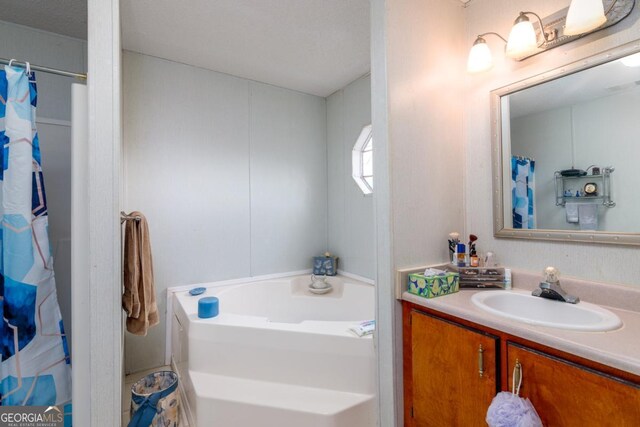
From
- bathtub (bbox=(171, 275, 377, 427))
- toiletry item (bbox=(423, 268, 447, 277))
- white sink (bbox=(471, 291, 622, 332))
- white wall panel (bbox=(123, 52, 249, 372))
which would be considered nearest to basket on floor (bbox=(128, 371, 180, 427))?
bathtub (bbox=(171, 275, 377, 427))

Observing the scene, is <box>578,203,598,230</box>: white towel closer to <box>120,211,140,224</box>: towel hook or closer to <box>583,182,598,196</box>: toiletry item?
<box>583,182,598,196</box>: toiletry item

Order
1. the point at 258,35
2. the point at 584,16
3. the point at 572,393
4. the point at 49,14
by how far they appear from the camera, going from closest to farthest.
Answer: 1. the point at 572,393
2. the point at 584,16
3. the point at 49,14
4. the point at 258,35

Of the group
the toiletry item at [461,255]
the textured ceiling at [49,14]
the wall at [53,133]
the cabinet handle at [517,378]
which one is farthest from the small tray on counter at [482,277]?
the textured ceiling at [49,14]

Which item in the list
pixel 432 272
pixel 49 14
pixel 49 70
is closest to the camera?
pixel 49 70

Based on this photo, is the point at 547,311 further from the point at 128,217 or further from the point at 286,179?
the point at 286,179

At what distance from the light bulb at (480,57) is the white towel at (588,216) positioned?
2.64 ft

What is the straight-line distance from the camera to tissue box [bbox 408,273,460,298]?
1316mm

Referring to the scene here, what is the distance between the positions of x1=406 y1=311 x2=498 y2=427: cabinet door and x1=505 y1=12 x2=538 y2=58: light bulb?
1282 millimetres

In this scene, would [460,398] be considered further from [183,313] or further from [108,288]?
[183,313]

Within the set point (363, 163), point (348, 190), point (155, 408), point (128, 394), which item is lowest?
point (128, 394)

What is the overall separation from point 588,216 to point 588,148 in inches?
11.4

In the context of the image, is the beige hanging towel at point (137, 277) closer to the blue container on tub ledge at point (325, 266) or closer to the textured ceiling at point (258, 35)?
the textured ceiling at point (258, 35)

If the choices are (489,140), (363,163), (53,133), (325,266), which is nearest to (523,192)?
(489,140)

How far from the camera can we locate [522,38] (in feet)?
4.36
